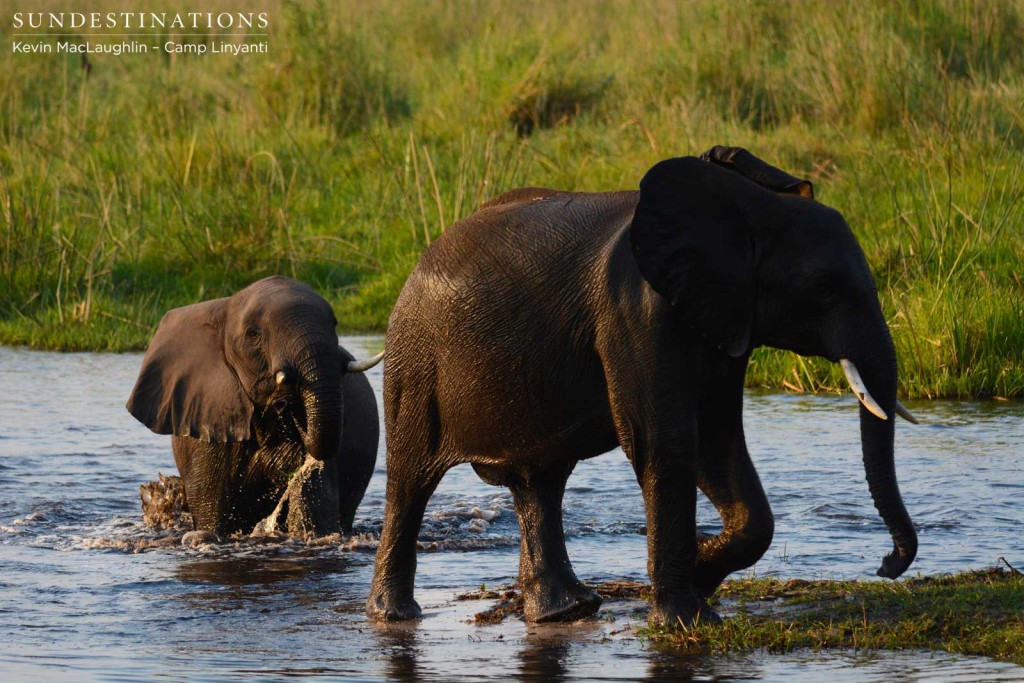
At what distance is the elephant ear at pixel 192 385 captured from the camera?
25.8ft

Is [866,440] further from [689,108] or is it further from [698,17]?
[698,17]

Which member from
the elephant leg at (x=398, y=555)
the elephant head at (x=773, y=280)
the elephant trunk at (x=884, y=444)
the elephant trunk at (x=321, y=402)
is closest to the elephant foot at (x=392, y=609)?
the elephant leg at (x=398, y=555)

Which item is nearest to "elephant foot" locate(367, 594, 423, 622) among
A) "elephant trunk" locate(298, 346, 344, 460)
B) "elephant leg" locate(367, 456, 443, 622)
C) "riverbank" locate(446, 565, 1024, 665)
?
"elephant leg" locate(367, 456, 443, 622)

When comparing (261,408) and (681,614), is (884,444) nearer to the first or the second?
(681,614)

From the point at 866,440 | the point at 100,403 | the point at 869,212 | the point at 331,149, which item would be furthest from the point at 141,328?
the point at 866,440

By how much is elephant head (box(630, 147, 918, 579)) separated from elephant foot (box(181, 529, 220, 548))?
10.7 feet

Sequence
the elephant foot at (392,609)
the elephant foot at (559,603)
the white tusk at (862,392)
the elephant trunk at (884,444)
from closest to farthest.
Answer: the white tusk at (862,392), the elephant trunk at (884,444), the elephant foot at (559,603), the elephant foot at (392,609)

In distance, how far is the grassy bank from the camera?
1143 centimetres

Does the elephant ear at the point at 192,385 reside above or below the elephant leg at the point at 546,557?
above

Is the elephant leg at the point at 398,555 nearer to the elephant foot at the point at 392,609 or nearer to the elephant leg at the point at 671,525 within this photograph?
the elephant foot at the point at 392,609

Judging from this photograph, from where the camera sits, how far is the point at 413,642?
19.8ft

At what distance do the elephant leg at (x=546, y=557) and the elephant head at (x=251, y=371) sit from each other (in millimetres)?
1356

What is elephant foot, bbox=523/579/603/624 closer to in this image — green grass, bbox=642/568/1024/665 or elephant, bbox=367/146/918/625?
elephant, bbox=367/146/918/625

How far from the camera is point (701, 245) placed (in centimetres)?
561
